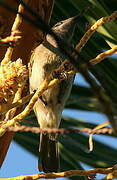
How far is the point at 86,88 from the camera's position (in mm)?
1795

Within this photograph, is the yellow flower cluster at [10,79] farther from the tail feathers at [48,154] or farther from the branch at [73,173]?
the tail feathers at [48,154]

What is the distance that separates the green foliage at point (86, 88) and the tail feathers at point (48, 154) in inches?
1.5

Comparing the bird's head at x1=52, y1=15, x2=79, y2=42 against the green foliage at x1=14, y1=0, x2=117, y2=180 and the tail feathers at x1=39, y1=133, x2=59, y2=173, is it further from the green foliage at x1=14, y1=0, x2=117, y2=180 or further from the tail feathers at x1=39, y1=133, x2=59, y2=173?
the tail feathers at x1=39, y1=133, x2=59, y2=173

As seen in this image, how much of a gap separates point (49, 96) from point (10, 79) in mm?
1095

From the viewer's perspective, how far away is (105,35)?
1.20 m

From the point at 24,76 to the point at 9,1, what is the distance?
41 cm

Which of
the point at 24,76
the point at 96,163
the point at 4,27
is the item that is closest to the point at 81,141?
the point at 96,163

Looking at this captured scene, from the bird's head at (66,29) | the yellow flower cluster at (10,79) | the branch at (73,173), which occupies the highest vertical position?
the bird's head at (66,29)

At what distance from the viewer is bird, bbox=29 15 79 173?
199 cm

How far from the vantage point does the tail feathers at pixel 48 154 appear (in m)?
1.98

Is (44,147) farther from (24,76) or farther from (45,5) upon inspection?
(24,76)

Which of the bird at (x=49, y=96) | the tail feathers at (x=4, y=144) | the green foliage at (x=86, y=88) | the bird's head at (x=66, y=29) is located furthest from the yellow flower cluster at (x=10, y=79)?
the bird's head at (x=66, y=29)

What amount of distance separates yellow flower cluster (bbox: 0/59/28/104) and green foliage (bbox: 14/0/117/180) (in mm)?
189

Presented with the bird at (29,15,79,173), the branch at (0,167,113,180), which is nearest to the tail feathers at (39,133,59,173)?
the bird at (29,15,79,173)
